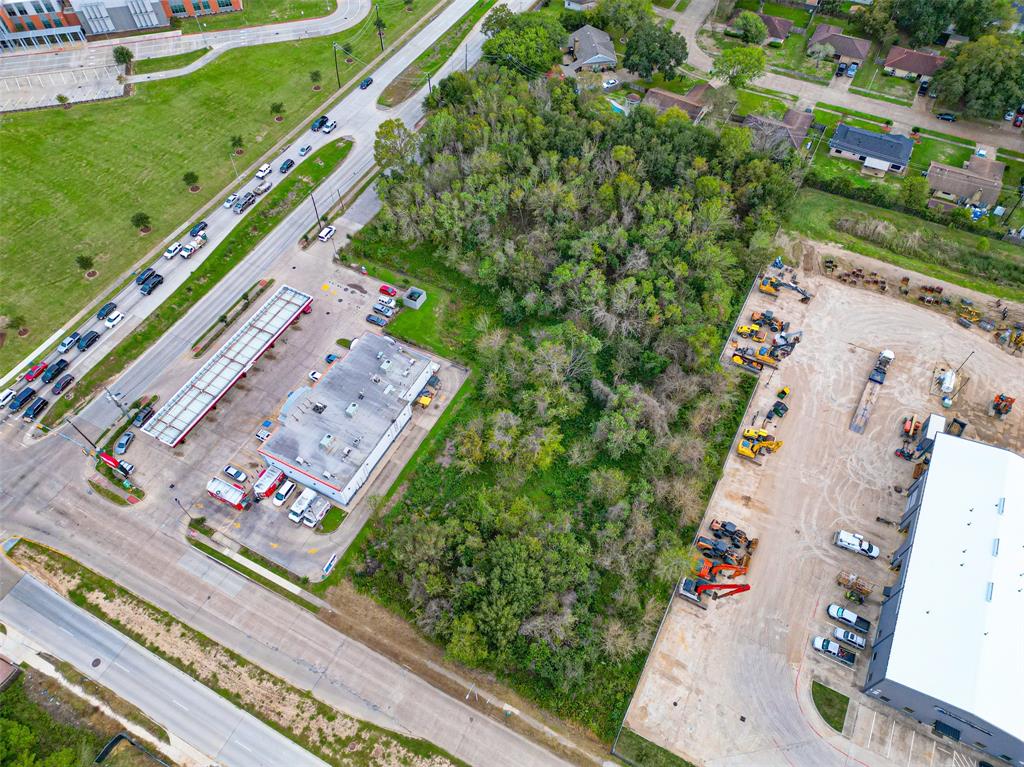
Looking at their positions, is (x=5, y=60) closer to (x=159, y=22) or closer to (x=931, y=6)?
(x=159, y=22)

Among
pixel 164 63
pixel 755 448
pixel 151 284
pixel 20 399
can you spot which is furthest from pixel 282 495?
pixel 164 63

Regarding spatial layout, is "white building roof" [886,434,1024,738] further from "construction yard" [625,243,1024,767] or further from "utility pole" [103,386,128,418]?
"utility pole" [103,386,128,418]

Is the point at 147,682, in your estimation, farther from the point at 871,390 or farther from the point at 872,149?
the point at 872,149

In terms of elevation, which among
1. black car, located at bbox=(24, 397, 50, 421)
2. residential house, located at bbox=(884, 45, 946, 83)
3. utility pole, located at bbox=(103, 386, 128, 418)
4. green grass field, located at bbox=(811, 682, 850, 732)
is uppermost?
residential house, located at bbox=(884, 45, 946, 83)

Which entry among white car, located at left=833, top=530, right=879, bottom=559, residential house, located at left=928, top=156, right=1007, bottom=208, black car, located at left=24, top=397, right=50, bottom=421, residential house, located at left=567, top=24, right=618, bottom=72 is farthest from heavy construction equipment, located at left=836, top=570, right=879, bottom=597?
residential house, located at left=567, top=24, right=618, bottom=72

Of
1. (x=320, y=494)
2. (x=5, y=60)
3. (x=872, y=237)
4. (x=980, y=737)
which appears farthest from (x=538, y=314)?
(x=5, y=60)

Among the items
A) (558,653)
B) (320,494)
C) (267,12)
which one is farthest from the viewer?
(267,12)

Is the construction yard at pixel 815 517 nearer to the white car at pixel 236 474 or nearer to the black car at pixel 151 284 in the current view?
the white car at pixel 236 474
